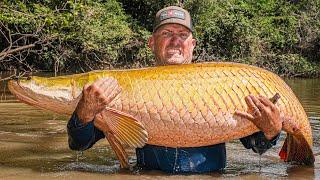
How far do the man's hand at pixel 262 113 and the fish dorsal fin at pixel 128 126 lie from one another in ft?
2.06

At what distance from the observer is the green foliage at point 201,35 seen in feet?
63.1

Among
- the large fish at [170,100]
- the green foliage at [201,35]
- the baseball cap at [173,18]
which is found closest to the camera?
the large fish at [170,100]

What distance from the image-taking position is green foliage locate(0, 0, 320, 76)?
1922 cm

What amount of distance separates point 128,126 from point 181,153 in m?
0.54

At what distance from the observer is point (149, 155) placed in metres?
3.74

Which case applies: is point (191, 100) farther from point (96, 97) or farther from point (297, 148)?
point (297, 148)

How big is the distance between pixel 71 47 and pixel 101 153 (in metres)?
15.2

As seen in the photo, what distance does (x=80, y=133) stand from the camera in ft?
11.3

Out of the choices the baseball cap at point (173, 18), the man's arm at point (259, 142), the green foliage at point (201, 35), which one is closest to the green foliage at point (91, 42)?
the green foliage at point (201, 35)

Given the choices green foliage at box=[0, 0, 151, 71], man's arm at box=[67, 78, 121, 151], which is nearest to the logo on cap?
man's arm at box=[67, 78, 121, 151]

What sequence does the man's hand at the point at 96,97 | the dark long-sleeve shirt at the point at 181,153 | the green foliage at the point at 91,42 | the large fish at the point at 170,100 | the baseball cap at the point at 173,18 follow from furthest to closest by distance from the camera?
the green foliage at the point at 91,42 → the baseball cap at the point at 173,18 → the dark long-sleeve shirt at the point at 181,153 → the large fish at the point at 170,100 → the man's hand at the point at 96,97

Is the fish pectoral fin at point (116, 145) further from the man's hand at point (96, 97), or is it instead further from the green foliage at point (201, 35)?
the green foliage at point (201, 35)

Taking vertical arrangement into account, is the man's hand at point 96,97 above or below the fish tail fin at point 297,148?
above

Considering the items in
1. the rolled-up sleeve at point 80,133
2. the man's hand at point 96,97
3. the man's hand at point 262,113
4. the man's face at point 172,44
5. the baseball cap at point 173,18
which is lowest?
the rolled-up sleeve at point 80,133
